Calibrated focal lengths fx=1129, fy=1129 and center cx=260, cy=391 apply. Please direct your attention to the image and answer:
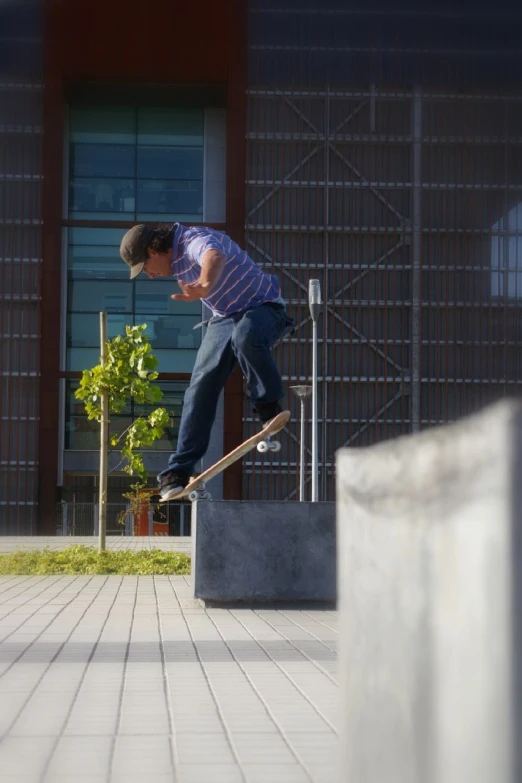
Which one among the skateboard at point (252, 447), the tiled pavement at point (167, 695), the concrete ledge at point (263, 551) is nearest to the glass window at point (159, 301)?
the skateboard at point (252, 447)

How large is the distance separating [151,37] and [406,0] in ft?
31.4

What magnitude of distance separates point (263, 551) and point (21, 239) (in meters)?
34.9

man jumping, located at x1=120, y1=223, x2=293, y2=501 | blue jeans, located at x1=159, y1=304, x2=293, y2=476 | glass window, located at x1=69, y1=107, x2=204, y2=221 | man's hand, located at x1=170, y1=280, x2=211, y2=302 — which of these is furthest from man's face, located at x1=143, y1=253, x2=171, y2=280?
glass window, located at x1=69, y1=107, x2=204, y2=221

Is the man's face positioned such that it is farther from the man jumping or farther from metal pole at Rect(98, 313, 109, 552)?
metal pole at Rect(98, 313, 109, 552)

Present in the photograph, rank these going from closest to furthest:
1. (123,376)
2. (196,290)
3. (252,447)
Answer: (196,290) < (252,447) < (123,376)

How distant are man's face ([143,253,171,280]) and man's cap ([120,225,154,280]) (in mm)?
38

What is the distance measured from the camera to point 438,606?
138cm

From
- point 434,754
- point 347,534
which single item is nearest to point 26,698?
point 347,534

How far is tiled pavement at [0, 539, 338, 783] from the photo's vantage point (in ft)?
10.5

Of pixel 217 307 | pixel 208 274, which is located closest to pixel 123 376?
pixel 217 307

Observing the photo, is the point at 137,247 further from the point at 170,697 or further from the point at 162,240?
the point at 170,697

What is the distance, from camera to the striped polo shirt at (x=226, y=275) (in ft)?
23.2

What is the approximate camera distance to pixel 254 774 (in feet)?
10.1

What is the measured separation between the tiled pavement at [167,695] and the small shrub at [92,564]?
440 cm
